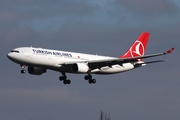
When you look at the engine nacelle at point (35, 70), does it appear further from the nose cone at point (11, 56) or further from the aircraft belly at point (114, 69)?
the aircraft belly at point (114, 69)

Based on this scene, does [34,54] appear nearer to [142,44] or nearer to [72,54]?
[72,54]

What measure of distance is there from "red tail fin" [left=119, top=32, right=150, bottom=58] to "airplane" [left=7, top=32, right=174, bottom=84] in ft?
15.5

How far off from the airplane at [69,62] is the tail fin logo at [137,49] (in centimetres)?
505

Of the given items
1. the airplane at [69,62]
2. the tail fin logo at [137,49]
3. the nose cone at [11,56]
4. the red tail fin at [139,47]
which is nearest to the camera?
the nose cone at [11,56]

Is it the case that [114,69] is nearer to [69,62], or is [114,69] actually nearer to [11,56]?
[69,62]

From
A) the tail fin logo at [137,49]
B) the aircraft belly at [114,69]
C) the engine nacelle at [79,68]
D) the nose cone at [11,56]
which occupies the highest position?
the tail fin logo at [137,49]

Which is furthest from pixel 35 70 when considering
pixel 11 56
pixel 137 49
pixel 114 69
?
pixel 137 49

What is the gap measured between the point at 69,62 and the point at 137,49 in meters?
18.0

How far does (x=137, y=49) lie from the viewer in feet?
344

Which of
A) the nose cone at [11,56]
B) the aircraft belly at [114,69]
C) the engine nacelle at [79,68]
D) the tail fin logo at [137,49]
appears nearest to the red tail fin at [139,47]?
the tail fin logo at [137,49]

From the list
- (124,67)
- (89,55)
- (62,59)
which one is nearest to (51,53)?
(62,59)

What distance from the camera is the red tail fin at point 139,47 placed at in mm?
103812

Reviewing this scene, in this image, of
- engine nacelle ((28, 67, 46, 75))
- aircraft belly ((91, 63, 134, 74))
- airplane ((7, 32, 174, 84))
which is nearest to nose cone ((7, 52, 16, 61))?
airplane ((7, 32, 174, 84))

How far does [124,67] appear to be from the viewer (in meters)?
98.5
